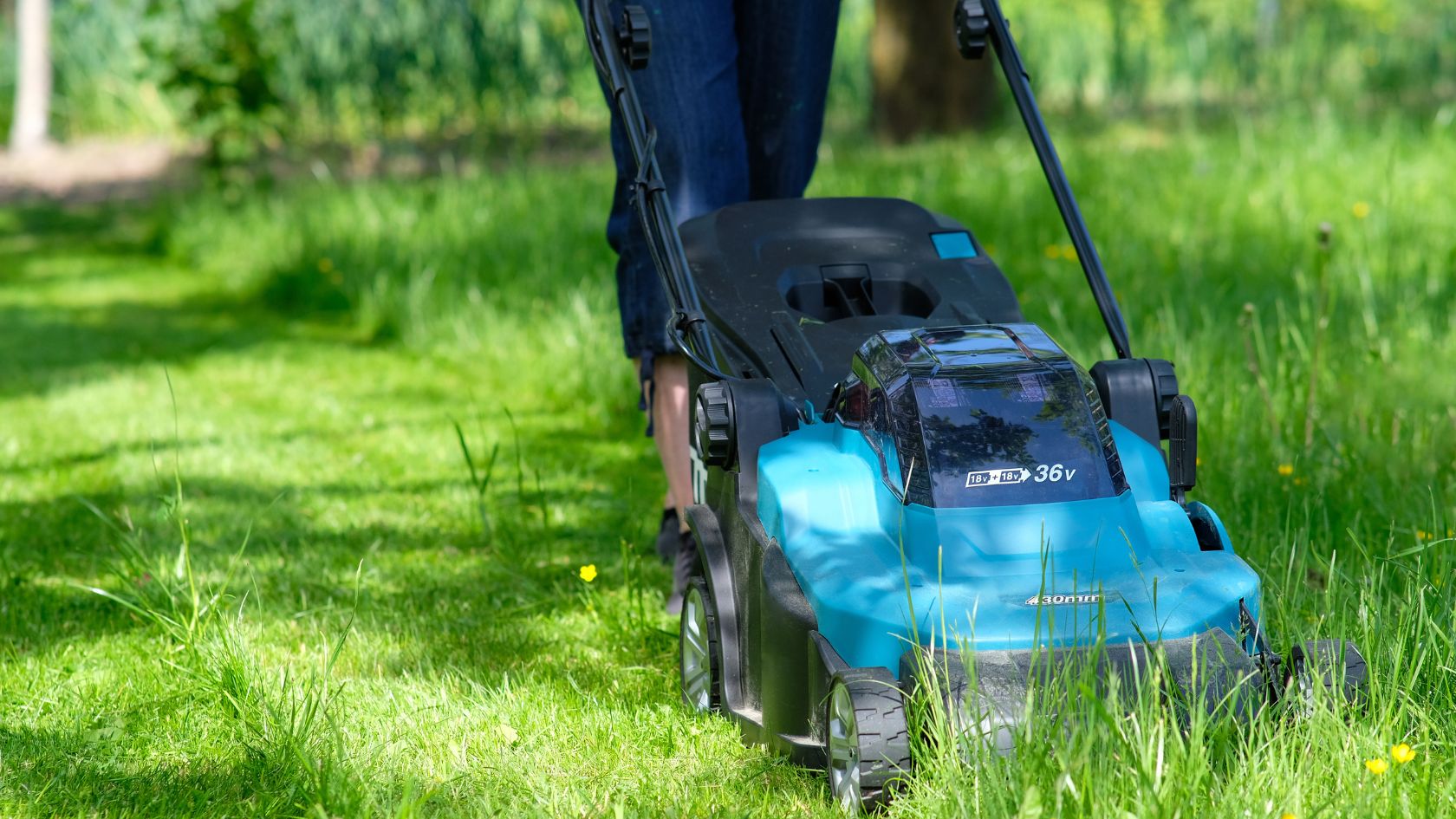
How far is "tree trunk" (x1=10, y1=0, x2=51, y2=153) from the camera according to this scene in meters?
9.80

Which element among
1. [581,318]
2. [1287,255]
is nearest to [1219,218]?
[1287,255]

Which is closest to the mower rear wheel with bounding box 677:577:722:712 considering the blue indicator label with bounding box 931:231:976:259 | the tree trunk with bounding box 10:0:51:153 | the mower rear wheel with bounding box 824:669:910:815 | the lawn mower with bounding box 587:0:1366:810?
the lawn mower with bounding box 587:0:1366:810

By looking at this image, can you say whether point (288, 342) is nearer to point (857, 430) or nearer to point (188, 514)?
point (188, 514)

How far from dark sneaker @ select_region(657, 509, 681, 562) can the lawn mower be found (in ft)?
2.03

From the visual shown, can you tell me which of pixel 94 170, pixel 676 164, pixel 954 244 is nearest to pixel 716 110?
pixel 676 164

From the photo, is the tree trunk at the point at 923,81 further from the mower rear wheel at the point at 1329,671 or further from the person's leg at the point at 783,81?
the mower rear wheel at the point at 1329,671

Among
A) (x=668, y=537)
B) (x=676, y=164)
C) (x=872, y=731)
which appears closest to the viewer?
(x=872, y=731)

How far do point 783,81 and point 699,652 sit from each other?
3.40ft

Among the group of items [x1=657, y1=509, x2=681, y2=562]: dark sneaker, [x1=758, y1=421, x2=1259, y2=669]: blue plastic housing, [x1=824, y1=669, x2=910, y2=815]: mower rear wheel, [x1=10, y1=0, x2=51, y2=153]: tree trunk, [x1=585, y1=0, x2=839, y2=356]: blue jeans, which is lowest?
[x1=657, y1=509, x2=681, y2=562]: dark sneaker

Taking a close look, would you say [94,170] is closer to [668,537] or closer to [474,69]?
[474,69]

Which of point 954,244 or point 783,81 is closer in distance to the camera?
point 954,244

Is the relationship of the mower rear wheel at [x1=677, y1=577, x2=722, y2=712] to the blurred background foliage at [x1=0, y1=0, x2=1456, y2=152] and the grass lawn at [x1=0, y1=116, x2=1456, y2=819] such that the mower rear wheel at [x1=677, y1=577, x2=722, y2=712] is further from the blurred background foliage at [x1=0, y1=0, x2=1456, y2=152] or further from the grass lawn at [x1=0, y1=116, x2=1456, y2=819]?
the blurred background foliage at [x1=0, y1=0, x2=1456, y2=152]

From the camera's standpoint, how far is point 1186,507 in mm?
1955

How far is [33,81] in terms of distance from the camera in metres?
10.3
